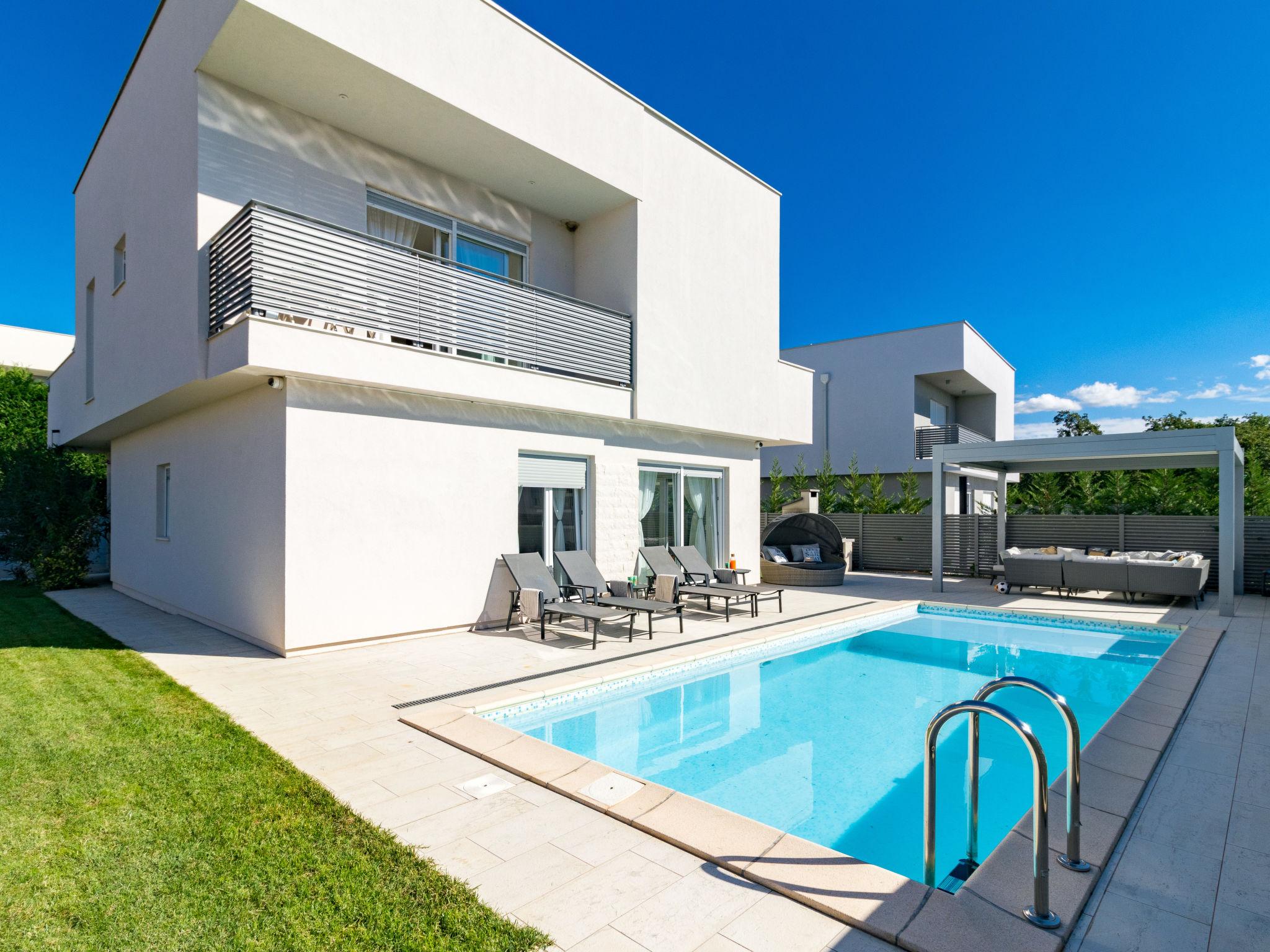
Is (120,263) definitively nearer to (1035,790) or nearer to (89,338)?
(89,338)

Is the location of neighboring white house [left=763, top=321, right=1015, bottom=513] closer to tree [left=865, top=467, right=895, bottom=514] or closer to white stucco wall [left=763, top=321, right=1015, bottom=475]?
white stucco wall [left=763, top=321, right=1015, bottom=475]

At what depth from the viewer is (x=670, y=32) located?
18844 millimetres

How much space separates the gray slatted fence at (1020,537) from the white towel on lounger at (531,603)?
10.2 metres

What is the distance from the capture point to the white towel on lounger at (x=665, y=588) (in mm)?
11328

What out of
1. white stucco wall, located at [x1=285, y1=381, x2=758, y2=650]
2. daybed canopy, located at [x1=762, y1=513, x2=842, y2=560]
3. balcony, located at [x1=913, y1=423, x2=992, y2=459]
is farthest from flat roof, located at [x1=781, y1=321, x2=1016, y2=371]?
white stucco wall, located at [x1=285, y1=381, x2=758, y2=650]

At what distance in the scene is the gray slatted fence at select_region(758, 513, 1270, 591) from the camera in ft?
49.9

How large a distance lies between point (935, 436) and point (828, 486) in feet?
19.7

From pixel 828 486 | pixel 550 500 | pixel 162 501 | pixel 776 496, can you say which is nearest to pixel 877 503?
pixel 776 496

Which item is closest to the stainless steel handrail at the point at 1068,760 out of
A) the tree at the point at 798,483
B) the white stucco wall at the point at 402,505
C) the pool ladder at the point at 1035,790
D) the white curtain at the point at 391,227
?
the pool ladder at the point at 1035,790

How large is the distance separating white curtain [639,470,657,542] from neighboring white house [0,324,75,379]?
21167 mm

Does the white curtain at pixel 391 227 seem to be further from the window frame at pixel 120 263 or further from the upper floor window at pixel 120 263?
the upper floor window at pixel 120 263

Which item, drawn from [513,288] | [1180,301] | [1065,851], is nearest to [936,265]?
[1180,301]

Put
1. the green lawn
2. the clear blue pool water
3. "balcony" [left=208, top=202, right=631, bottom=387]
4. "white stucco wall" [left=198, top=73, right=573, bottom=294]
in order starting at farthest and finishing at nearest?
"white stucco wall" [left=198, top=73, right=573, bottom=294] → "balcony" [left=208, top=202, right=631, bottom=387] → the clear blue pool water → the green lawn

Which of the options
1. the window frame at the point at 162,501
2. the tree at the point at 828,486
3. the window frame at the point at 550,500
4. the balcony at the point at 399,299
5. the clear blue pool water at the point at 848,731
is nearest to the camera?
the clear blue pool water at the point at 848,731
